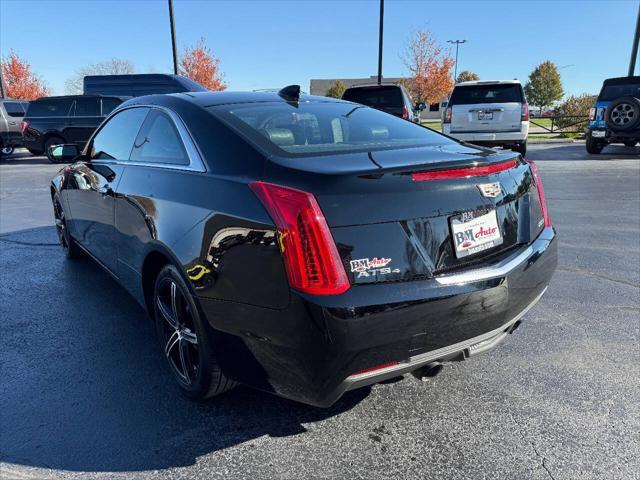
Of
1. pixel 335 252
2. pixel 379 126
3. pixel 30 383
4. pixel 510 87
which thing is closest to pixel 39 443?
pixel 30 383

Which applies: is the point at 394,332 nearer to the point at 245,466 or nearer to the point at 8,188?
the point at 245,466

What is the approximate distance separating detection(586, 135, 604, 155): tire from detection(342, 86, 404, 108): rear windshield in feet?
21.2

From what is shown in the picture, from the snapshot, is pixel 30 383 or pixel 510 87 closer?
pixel 30 383

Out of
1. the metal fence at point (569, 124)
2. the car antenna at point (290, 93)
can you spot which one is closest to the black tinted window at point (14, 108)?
the car antenna at point (290, 93)

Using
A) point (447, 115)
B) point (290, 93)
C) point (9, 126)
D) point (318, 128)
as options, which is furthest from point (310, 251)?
point (9, 126)

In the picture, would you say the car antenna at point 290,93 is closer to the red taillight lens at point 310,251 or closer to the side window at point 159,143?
the side window at point 159,143

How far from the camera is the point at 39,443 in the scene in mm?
2244

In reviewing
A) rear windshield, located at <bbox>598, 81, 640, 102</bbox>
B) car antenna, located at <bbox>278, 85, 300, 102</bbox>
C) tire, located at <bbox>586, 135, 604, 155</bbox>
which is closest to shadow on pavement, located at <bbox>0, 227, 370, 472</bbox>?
car antenna, located at <bbox>278, 85, 300, 102</bbox>

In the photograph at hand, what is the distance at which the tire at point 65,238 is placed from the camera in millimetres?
4855

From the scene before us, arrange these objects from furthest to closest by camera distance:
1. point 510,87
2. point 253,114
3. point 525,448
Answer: point 510,87, point 253,114, point 525,448

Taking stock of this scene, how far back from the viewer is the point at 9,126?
16.4 metres

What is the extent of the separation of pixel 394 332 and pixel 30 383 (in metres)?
2.15

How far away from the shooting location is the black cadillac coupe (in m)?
1.84

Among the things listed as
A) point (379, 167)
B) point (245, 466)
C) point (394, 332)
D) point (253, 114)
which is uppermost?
point (253, 114)
